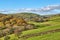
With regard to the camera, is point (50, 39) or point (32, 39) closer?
point (50, 39)

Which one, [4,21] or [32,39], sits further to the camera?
[4,21]

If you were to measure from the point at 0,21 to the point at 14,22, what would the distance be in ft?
53.9

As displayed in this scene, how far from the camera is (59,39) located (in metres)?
44.9

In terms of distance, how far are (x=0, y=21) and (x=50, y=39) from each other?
367 feet

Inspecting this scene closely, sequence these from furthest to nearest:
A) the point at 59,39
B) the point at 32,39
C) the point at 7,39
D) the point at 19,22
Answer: the point at 19,22 < the point at 7,39 < the point at 32,39 < the point at 59,39

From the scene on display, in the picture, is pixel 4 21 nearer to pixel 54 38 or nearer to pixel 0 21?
pixel 0 21

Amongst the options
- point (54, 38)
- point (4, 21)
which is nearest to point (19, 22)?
point (4, 21)

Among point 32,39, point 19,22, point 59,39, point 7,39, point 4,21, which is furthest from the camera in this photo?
point 4,21

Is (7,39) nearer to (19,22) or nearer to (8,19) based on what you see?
(19,22)

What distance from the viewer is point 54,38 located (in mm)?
46625

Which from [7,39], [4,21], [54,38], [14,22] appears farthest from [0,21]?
[54,38]

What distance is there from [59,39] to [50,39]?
2.16 m

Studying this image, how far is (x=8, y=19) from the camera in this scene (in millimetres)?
154375

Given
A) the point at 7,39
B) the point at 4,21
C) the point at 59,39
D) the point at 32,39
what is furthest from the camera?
the point at 4,21
